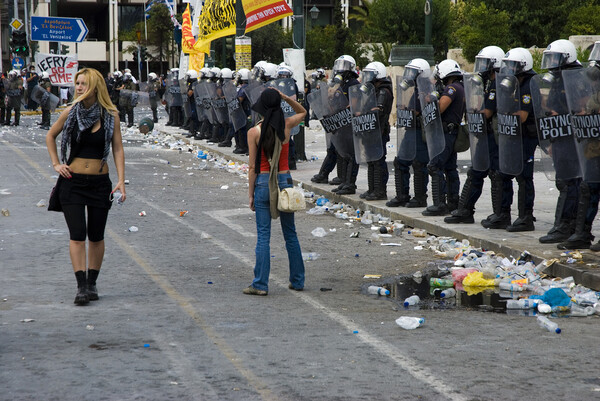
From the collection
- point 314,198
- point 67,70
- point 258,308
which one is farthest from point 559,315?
point 67,70

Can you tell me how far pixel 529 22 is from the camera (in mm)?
40938

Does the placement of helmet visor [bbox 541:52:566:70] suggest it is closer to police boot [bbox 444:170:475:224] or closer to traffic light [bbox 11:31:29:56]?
police boot [bbox 444:170:475:224]

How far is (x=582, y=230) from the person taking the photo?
911cm

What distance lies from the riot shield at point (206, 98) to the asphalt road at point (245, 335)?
48.3ft

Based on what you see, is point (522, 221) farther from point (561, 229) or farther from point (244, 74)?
point (244, 74)

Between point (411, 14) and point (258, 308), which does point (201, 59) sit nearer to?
point (258, 308)

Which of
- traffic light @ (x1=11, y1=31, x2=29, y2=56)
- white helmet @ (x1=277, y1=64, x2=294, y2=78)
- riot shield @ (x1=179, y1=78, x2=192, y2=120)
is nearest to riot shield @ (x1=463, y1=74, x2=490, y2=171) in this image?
white helmet @ (x1=277, y1=64, x2=294, y2=78)

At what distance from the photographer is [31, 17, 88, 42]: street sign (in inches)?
1473

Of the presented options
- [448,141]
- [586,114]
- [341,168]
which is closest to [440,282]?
[586,114]

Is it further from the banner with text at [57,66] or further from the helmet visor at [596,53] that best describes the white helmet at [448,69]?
the banner with text at [57,66]

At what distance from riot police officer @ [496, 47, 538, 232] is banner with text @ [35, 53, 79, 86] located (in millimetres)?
25849

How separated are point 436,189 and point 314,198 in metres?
3.22

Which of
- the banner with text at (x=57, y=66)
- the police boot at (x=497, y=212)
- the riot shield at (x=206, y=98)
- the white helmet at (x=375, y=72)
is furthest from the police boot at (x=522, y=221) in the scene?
the banner with text at (x=57, y=66)

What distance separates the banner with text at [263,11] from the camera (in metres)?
19.2
